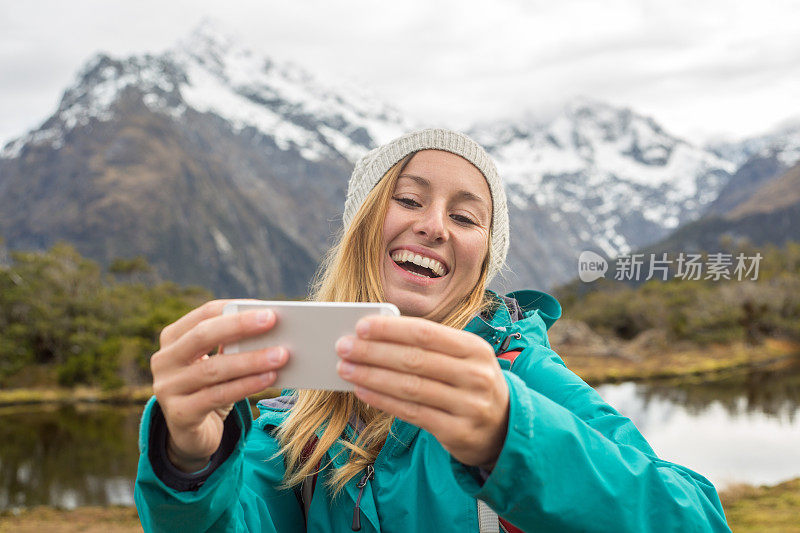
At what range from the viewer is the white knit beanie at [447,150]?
259 centimetres

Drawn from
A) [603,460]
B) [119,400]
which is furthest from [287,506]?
[119,400]

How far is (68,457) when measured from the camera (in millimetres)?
22516

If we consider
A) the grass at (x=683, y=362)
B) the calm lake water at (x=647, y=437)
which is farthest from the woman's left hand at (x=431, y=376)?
the grass at (x=683, y=362)

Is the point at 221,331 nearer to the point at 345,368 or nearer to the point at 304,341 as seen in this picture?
the point at 304,341

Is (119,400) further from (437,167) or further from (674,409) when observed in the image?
(437,167)

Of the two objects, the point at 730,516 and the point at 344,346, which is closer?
the point at 344,346

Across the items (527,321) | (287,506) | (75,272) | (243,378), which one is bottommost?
(287,506)

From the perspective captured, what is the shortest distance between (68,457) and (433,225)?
79.3 ft

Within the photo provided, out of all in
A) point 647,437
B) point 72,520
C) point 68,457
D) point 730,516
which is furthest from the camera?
point 68,457

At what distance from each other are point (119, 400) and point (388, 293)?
35.3m

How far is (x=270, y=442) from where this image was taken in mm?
2389

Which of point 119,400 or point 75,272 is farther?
point 75,272

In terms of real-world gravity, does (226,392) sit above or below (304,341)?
below

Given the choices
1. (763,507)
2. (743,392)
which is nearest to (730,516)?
(763,507)
